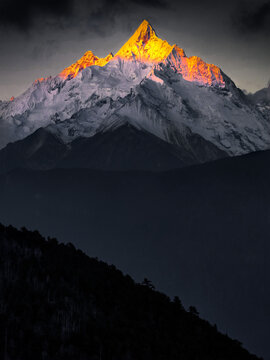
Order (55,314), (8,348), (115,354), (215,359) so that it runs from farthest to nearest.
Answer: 1. (215,359)
2. (55,314)
3. (115,354)
4. (8,348)

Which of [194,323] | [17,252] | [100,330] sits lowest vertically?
[100,330]

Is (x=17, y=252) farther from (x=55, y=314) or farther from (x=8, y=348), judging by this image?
(x=8, y=348)

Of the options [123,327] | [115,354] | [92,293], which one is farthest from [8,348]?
[92,293]

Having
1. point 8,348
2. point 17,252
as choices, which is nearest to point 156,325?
point 17,252

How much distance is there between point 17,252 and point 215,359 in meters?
56.8

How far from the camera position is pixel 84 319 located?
14338cm

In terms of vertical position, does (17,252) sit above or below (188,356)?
above

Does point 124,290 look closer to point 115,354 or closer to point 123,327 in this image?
point 123,327

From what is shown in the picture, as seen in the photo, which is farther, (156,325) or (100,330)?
(156,325)

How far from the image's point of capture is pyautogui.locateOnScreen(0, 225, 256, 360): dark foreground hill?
125812mm

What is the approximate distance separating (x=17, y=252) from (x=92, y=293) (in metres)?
25.5

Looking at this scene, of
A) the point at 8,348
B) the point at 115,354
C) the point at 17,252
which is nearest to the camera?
the point at 8,348

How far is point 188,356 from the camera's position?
493ft

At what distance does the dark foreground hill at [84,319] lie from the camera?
126 metres
